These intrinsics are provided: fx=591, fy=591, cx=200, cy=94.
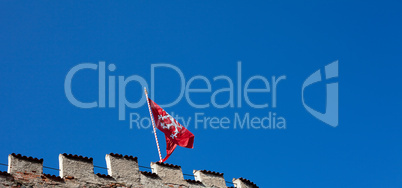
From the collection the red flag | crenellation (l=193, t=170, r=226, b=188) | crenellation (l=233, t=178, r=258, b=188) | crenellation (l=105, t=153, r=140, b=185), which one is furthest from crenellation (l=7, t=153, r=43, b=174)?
crenellation (l=233, t=178, r=258, b=188)

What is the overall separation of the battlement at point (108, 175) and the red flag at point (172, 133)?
2.76 metres

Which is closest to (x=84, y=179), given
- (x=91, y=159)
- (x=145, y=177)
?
(x=91, y=159)

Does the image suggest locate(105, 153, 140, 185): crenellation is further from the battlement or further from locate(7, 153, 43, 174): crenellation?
locate(7, 153, 43, 174): crenellation

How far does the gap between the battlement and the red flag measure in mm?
2763

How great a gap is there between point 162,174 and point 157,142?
282 cm

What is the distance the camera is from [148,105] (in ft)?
83.1

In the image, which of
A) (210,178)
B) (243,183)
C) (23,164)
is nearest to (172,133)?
(210,178)

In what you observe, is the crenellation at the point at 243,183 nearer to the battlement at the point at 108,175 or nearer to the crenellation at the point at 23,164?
the battlement at the point at 108,175

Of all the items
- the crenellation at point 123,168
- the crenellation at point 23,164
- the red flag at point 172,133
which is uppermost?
the red flag at point 172,133

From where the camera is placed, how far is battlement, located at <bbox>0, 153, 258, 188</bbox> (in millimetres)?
17938

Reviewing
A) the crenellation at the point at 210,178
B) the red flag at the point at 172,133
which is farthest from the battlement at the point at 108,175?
the red flag at the point at 172,133

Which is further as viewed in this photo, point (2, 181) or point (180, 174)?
point (180, 174)

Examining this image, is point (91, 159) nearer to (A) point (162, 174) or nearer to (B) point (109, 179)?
(B) point (109, 179)

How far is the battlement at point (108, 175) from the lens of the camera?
17.9 m
